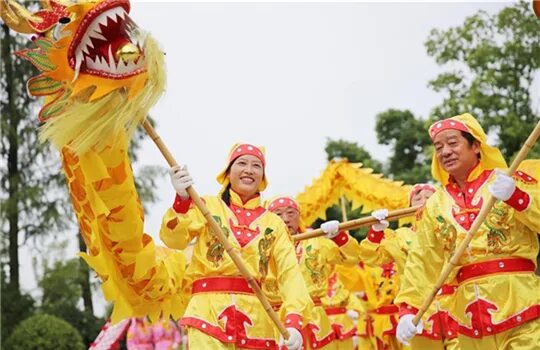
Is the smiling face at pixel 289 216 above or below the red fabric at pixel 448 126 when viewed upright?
above

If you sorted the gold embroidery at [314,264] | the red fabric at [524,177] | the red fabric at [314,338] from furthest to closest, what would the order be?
the gold embroidery at [314,264] → the red fabric at [314,338] → the red fabric at [524,177]

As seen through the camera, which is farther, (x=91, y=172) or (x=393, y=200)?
(x=393, y=200)

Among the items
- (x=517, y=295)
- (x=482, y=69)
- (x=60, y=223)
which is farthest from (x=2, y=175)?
(x=517, y=295)

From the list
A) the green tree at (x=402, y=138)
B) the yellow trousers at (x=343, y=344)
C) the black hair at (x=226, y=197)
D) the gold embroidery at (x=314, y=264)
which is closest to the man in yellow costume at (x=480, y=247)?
the black hair at (x=226, y=197)

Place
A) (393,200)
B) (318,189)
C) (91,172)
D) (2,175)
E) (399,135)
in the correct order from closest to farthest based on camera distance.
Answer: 1. (91,172)
2. (393,200)
3. (318,189)
4. (2,175)
5. (399,135)

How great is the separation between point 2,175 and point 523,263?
17275 millimetres

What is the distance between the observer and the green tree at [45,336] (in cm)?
1614

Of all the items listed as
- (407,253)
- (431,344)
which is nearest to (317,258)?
(407,253)

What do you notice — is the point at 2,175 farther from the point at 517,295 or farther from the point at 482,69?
the point at 517,295

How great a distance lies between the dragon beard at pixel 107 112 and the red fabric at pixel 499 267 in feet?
7.06

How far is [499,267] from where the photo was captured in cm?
A: 527

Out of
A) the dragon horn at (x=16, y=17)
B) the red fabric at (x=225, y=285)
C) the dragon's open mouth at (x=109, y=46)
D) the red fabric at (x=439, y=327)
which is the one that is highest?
the dragon horn at (x=16, y=17)

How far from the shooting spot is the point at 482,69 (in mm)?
20656

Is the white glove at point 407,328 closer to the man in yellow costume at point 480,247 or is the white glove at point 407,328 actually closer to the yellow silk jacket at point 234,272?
the man in yellow costume at point 480,247
